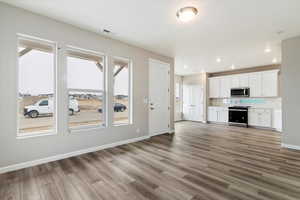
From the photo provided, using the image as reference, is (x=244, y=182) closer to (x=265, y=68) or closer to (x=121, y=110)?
(x=121, y=110)

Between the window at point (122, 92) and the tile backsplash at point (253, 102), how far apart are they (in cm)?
561

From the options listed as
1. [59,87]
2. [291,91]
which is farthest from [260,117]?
[59,87]

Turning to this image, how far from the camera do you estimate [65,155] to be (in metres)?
2.93

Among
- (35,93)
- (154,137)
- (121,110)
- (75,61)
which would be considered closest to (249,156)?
(154,137)

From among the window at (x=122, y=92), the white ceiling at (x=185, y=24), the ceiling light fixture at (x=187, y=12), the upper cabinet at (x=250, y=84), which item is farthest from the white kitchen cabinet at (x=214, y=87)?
the ceiling light fixture at (x=187, y=12)

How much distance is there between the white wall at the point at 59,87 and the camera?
2.33 m

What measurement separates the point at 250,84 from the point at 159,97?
443cm

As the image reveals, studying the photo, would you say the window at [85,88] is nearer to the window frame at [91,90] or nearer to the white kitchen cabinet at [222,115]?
the window frame at [91,90]

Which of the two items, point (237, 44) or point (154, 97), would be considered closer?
point (237, 44)

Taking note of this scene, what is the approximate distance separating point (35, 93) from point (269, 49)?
19.8 feet

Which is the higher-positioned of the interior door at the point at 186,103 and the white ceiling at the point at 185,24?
the white ceiling at the point at 185,24

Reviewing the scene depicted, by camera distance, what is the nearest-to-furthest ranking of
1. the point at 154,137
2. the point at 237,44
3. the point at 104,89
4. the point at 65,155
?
the point at 65,155, the point at 104,89, the point at 237,44, the point at 154,137

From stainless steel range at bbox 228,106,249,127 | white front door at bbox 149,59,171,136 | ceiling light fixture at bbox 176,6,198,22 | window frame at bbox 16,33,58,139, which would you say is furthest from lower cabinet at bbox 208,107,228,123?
window frame at bbox 16,33,58,139

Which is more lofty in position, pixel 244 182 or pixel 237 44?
pixel 237 44
